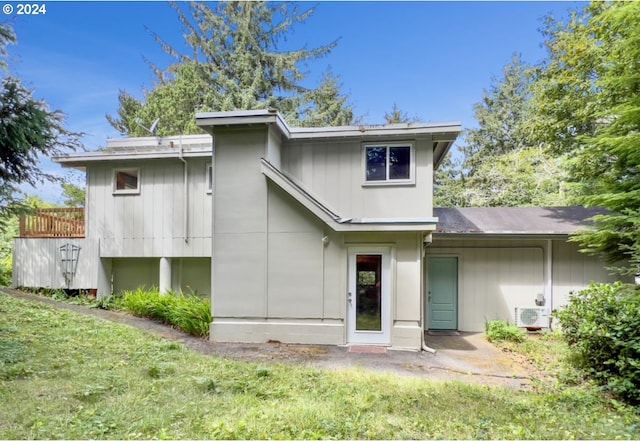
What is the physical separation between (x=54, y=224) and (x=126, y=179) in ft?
8.84

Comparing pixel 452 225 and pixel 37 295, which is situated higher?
pixel 452 225

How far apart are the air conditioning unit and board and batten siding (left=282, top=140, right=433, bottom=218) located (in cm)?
376

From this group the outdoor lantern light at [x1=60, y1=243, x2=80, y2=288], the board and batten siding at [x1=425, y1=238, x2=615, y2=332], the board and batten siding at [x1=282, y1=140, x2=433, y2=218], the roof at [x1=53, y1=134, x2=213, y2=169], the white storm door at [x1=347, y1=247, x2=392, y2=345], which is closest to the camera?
the white storm door at [x1=347, y1=247, x2=392, y2=345]

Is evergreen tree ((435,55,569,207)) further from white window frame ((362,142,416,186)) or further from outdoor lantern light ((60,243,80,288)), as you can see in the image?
outdoor lantern light ((60,243,80,288))

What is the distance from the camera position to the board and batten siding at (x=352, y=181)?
810 cm

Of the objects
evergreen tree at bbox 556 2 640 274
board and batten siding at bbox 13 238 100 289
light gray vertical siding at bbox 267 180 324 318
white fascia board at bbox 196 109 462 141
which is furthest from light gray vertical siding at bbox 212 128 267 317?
evergreen tree at bbox 556 2 640 274

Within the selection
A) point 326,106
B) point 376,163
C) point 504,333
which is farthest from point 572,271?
point 326,106

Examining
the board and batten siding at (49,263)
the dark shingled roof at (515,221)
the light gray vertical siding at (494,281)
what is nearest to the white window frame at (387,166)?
the dark shingled roof at (515,221)

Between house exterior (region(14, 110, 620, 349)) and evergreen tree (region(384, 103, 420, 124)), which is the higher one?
evergreen tree (region(384, 103, 420, 124))

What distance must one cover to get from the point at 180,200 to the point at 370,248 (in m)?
6.12

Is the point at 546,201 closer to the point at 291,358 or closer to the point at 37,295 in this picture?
the point at 291,358

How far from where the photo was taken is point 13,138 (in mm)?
5551

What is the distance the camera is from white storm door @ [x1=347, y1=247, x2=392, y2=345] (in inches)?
298

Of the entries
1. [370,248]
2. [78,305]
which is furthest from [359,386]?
[78,305]
